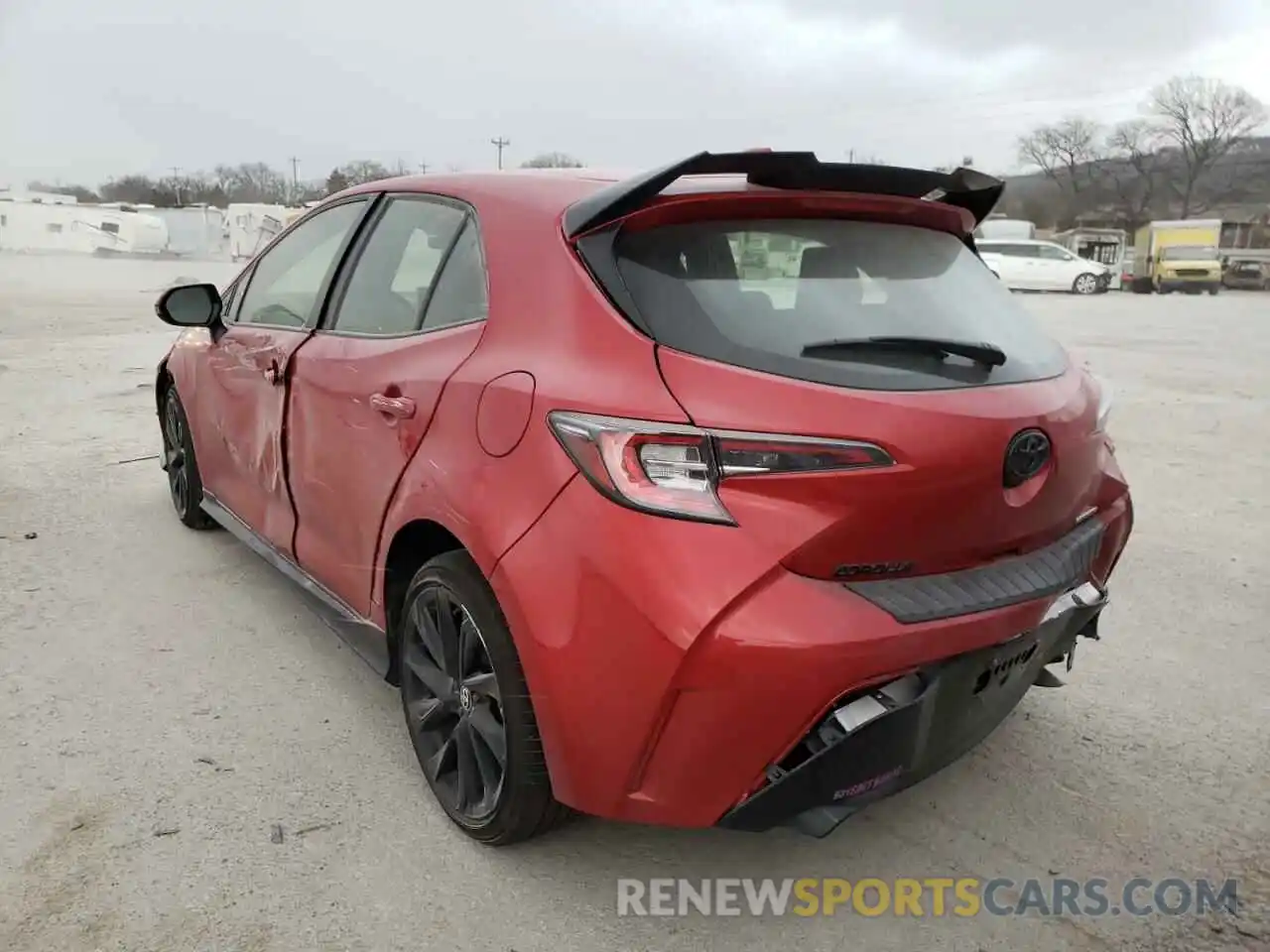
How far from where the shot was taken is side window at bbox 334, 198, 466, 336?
108 inches

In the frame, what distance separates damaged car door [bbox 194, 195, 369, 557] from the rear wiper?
6.16ft

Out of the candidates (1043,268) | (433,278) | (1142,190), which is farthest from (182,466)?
(1142,190)

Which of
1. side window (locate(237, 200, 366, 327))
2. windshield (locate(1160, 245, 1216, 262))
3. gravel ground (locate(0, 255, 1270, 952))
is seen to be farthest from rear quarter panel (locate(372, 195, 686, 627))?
windshield (locate(1160, 245, 1216, 262))

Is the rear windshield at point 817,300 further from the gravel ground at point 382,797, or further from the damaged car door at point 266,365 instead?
the damaged car door at point 266,365

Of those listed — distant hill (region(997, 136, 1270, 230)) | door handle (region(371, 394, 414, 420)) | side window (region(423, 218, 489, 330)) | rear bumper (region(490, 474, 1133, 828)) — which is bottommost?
rear bumper (region(490, 474, 1133, 828))

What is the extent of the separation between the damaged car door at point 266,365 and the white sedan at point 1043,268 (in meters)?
29.0

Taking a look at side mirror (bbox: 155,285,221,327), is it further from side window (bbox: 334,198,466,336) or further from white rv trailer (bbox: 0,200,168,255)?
white rv trailer (bbox: 0,200,168,255)

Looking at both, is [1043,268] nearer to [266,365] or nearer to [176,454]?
[176,454]

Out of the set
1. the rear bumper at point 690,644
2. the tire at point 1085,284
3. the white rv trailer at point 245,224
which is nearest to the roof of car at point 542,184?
the rear bumper at point 690,644

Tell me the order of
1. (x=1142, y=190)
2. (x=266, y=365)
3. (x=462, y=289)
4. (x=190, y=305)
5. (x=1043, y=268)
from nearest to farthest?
(x=462, y=289), (x=266, y=365), (x=190, y=305), (x=1043, y=268), (x=1142, y=190)

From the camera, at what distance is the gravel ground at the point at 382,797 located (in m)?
2.20

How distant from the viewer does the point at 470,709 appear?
2430mm

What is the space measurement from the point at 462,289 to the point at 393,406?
0.36 metres

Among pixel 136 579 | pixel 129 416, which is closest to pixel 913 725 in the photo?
pixel 136 579
